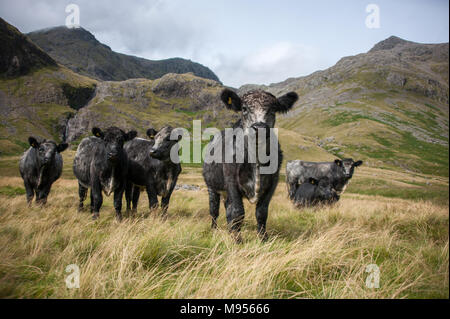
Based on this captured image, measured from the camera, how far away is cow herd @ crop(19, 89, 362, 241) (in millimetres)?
4121

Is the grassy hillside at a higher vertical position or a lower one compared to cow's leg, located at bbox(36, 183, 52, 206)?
higher

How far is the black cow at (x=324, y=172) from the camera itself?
15.5 metres

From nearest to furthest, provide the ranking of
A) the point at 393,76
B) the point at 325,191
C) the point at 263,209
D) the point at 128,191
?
1. the point at 263,209
2. the point at 128,191
3. the point at 325,191
4. the point at 393,76

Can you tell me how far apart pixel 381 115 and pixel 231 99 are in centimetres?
12698

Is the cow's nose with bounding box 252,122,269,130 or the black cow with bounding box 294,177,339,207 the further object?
the black cow with bounding box 294,177,339,207

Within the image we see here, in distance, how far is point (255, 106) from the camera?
13.0 ft

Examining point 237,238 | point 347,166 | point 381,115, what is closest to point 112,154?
point 237,238

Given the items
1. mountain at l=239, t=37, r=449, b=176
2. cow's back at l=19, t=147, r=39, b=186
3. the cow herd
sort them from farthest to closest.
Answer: mountain at l=239, t=37, r=449, b=176 → cow's back at l=19, t=147, r=39, b=186 → the cow herd

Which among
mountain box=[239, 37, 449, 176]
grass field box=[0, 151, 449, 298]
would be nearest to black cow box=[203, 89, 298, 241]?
grass field box=[0, 151, 449, 298]

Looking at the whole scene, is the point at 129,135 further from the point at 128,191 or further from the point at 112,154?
the point at 128,191

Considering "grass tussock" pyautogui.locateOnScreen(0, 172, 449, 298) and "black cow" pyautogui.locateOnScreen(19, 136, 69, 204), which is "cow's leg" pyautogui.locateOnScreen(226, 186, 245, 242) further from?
"black cow" pyautogui.locateOnScreen(19, 136, 69, 204)

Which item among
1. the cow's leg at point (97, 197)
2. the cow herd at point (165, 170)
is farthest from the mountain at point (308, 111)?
the cow's leg at point (97, 197)

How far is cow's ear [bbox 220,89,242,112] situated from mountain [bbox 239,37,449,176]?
51763 millimetres

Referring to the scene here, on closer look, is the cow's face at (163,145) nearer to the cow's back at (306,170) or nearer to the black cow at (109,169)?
the black cow at (109,169)
